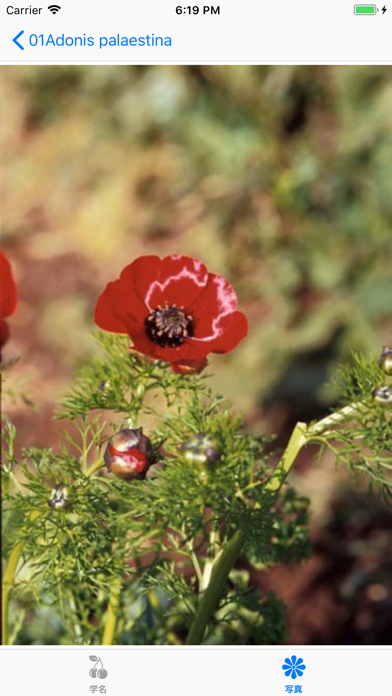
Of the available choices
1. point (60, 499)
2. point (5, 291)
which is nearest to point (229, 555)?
point (60, 499)

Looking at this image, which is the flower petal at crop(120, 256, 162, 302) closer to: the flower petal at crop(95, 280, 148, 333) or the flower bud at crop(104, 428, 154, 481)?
the flower petal at crop(95, 280, 148, 333)

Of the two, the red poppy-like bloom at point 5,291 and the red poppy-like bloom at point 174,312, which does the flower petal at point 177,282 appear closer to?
the red poppy-like bloom at point 174,312

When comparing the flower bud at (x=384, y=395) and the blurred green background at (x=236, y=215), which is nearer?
the flower bud at (x=384, y=395)

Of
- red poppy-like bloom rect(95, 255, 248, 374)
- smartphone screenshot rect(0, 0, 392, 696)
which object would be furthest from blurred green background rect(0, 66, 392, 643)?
red poppy-like bloom rect(95, 255, 248, 374)

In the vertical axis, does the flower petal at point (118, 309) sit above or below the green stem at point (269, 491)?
above
